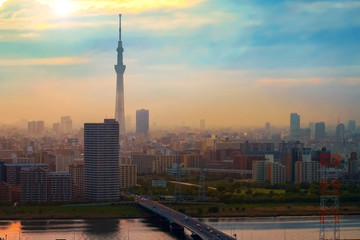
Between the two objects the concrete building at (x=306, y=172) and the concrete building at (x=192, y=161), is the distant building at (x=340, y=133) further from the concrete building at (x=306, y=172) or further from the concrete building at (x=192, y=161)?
the concrete building at (x=306, y=172)

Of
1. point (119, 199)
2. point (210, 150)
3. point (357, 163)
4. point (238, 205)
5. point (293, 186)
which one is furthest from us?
point (210, 150)

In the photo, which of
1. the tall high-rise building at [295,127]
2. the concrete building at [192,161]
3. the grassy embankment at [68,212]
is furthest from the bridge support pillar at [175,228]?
the tall high-rise building at [295,127]

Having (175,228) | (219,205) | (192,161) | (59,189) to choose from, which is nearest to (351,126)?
(192,161)

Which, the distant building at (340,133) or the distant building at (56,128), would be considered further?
the distant building at (56,128)

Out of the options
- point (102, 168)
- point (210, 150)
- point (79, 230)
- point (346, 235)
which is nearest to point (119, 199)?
point (102, 168)

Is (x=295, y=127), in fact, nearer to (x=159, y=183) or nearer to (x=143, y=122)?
(x=143, y=122)

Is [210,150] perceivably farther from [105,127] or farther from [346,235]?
[346,235]
